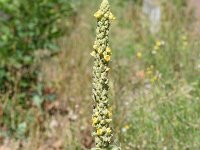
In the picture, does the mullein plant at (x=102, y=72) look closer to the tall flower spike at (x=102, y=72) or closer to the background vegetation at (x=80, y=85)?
the tall flower spike at (x=102, y=72)

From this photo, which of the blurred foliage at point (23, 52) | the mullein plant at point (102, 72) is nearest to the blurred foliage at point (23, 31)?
the blurred foliage at point (23, 52)

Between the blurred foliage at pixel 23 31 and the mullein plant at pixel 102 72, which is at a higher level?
the blurred foliage at pixel 23 31

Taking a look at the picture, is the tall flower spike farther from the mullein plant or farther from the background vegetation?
the background vegetation

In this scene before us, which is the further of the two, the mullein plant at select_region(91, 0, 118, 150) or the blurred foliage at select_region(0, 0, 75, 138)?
the blurred foliage at select_region(0, 0, 75, 138)

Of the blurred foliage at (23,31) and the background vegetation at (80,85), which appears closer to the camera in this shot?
the background vegetation at (80,85)

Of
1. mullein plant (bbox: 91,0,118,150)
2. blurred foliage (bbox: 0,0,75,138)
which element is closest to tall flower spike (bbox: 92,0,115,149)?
mullein plant (bbox: 91,0,118,150)

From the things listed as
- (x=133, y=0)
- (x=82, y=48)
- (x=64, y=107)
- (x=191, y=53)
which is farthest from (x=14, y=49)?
(x=133, y=0)

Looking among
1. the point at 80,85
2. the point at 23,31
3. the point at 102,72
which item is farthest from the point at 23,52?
the point at 102,72

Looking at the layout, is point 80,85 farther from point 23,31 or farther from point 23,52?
point 23,31
